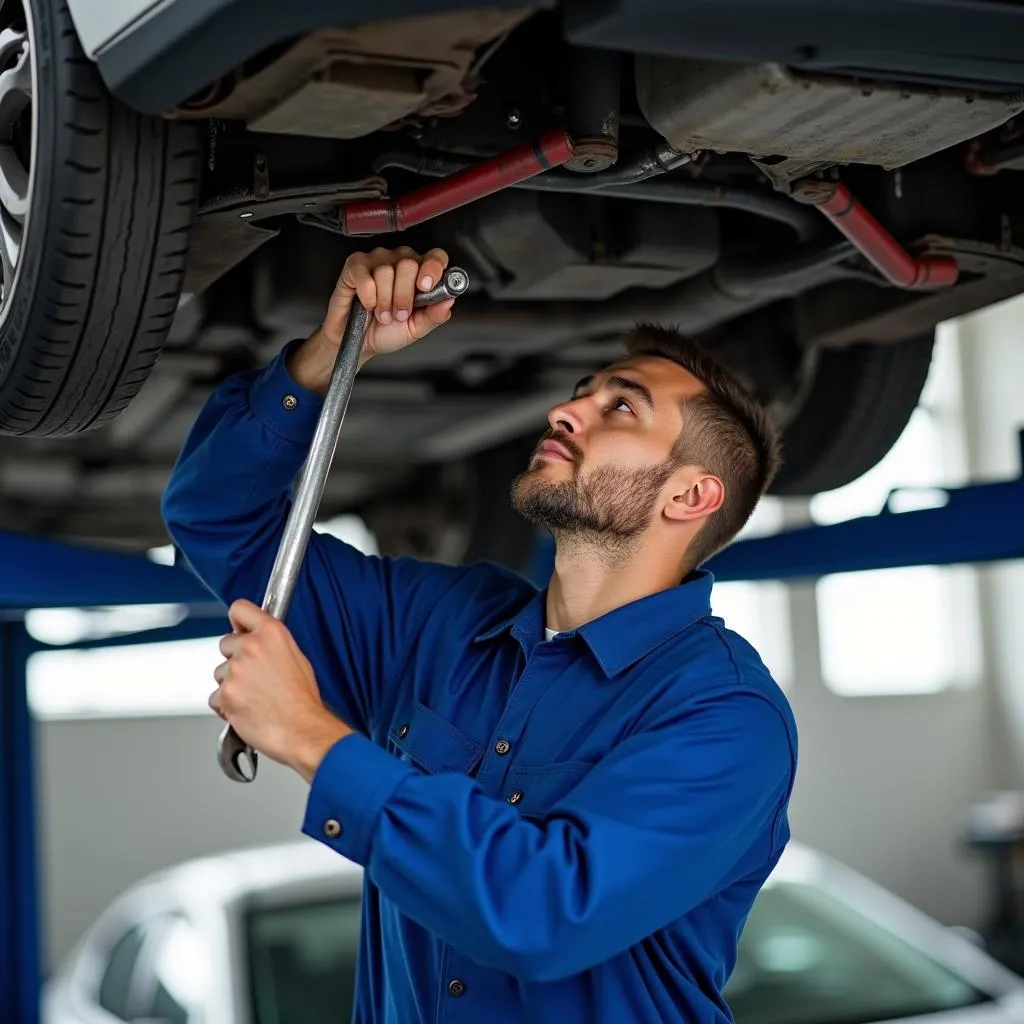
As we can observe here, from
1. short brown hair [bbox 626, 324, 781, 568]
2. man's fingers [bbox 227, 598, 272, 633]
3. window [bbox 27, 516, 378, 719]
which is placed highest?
short brown hair [bbox 626, 324, 781, 568]

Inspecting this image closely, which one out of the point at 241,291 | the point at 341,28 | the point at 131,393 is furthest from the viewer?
the point at 241,291

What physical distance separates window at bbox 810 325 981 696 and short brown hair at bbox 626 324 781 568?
8.64 meters

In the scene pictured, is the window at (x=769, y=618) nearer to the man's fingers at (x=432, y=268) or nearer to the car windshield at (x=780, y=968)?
the car windshield at (x=780, y=968)

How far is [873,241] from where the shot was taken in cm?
185

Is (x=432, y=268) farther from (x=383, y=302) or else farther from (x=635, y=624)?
(x=635, y=624)

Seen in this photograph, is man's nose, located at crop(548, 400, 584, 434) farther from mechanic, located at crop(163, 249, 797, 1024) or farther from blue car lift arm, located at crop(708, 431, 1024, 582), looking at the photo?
blue car lift arm, located at crop(708, 431, 1024, 582)

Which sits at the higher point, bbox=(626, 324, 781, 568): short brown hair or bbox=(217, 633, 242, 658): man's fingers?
bbox=(626, 324, 781, 568): short brown hair

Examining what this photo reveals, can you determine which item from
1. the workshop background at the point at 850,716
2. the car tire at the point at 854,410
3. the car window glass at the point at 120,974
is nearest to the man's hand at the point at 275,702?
the car tire at the point at 854,410

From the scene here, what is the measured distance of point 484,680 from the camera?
1680 mm

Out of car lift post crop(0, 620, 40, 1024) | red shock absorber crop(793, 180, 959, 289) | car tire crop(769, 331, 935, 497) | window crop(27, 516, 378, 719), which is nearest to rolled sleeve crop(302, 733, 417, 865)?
red shock absorber crop(793, 180, 959, 289)

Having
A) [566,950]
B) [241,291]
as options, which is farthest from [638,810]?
[241,291]

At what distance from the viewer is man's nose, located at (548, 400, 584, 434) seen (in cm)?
167

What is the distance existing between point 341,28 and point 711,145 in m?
0.41

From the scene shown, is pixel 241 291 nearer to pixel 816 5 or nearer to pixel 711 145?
pixel 711 145
